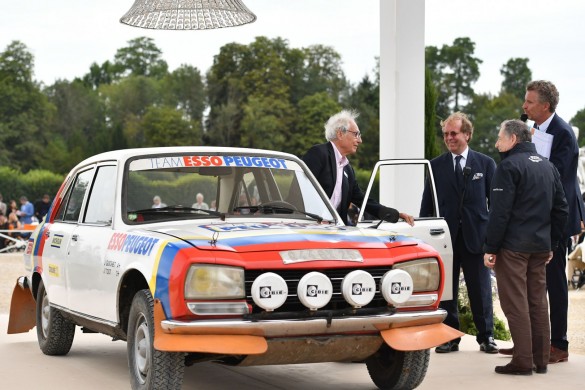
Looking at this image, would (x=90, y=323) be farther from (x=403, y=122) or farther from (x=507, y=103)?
(x=507, y=103)

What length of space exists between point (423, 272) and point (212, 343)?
149cm

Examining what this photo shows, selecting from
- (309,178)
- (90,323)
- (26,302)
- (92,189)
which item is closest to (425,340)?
(309,178)

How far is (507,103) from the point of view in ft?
335

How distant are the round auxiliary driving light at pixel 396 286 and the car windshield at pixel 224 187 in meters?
1.32

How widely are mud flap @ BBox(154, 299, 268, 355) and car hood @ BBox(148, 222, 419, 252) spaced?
1.68 ft

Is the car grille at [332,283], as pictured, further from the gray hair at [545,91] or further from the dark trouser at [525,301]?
the gray hair at [545,91]

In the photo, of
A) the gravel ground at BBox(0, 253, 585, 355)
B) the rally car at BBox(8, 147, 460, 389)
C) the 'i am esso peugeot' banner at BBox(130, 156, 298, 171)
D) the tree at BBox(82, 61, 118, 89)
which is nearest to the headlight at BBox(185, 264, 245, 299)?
the rally car at BBox(8, 147, 460, 389)

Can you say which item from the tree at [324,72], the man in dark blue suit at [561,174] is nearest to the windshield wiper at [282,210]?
the man in dark blue suit at [561,174]

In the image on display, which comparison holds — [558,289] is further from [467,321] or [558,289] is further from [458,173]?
[467,321]

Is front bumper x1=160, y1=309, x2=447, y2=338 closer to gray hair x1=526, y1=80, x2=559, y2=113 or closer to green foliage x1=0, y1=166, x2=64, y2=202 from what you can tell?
gray hair x1=526, y1=80, x2=559, y2=113

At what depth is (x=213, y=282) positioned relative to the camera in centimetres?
623

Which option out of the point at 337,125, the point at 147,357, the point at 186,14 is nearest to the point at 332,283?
the point at 147,357

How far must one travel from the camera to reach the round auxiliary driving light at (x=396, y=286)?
6.62 metres

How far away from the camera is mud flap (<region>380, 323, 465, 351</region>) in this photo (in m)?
6.63
